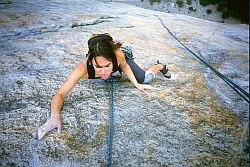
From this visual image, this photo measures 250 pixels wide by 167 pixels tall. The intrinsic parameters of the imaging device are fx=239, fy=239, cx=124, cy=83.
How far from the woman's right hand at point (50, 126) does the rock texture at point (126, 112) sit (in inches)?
2.1

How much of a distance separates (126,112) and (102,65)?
640 millimetres

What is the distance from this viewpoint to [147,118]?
8.64ft

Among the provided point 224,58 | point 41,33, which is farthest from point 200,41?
point 41,33

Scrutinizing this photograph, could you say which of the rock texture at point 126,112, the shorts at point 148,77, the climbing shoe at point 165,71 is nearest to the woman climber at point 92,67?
the rock texture at point 126,112

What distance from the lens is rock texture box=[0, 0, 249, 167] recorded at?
2125 mm

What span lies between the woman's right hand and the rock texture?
54 mm

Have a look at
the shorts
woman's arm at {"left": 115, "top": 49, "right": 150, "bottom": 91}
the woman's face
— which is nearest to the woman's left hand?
woman's arm at {"left": 115, "top": 49, "right": 150, "bottom": 91}

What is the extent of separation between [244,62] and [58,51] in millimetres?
3668

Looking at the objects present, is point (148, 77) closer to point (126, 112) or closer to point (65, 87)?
point (126, 112)

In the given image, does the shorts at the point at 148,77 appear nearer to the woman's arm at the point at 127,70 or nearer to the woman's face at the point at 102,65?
the woman's arm at the point at 127,70

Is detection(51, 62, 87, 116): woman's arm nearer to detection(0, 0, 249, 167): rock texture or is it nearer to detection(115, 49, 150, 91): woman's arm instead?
detection(0, 0, 249, 167): rock texture

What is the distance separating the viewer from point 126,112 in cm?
273

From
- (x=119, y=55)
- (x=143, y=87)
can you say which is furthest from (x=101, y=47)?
(x=143, y=87)

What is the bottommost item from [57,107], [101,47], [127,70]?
[57,107]
